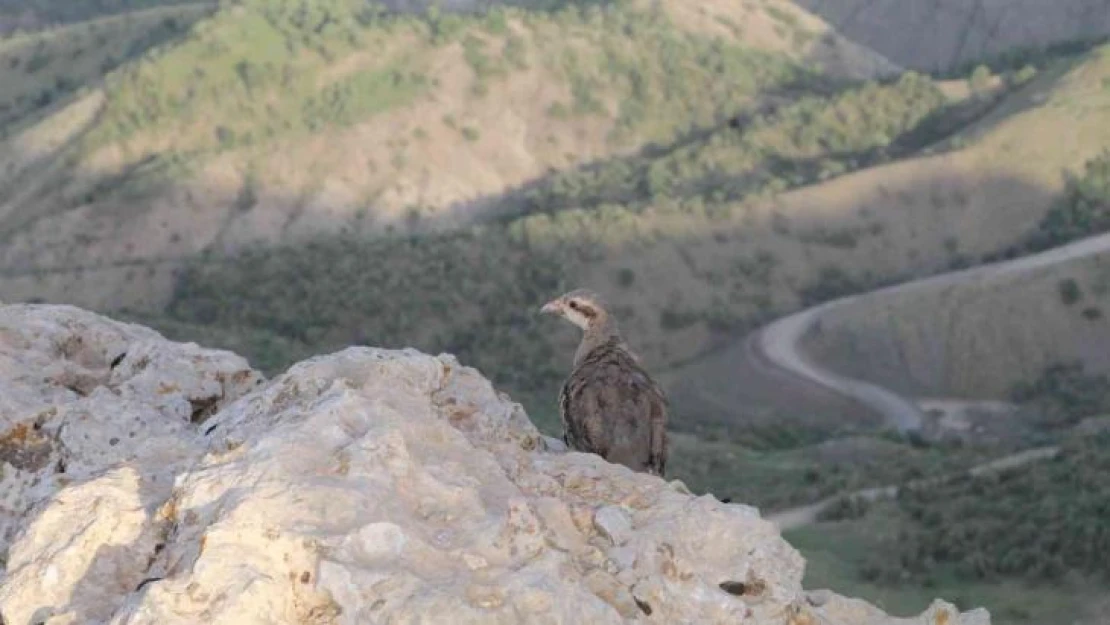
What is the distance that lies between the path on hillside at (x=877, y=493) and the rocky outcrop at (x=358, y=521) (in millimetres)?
19173

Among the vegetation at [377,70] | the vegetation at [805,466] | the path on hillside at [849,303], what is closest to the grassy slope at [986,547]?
the vegetation at [805,466]

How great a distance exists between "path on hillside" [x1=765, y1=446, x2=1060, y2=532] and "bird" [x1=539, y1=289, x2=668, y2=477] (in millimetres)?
15762

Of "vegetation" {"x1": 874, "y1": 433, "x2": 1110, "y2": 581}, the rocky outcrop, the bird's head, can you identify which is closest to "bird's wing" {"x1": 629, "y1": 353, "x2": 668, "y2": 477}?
the bird's head

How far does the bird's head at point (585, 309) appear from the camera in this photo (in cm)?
1170

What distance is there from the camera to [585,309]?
38.9ft

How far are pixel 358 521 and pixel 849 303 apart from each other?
54.8 meters

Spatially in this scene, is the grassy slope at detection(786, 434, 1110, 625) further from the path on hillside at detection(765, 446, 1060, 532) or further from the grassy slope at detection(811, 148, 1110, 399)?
the grassy slope at detection(811, 148, 1110, 399)

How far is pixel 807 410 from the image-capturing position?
52.0 metres

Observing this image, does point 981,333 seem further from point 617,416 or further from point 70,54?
point 70,54

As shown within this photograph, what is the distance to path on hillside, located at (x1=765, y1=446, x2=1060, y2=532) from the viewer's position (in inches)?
1100

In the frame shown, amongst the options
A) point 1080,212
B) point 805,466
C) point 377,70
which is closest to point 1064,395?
point 1080,212

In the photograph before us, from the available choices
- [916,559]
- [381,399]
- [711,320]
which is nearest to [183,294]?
[711,320]

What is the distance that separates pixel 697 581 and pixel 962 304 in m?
52.6

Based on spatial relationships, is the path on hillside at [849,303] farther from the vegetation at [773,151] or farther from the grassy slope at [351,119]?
the grassy slope at [351,119]
